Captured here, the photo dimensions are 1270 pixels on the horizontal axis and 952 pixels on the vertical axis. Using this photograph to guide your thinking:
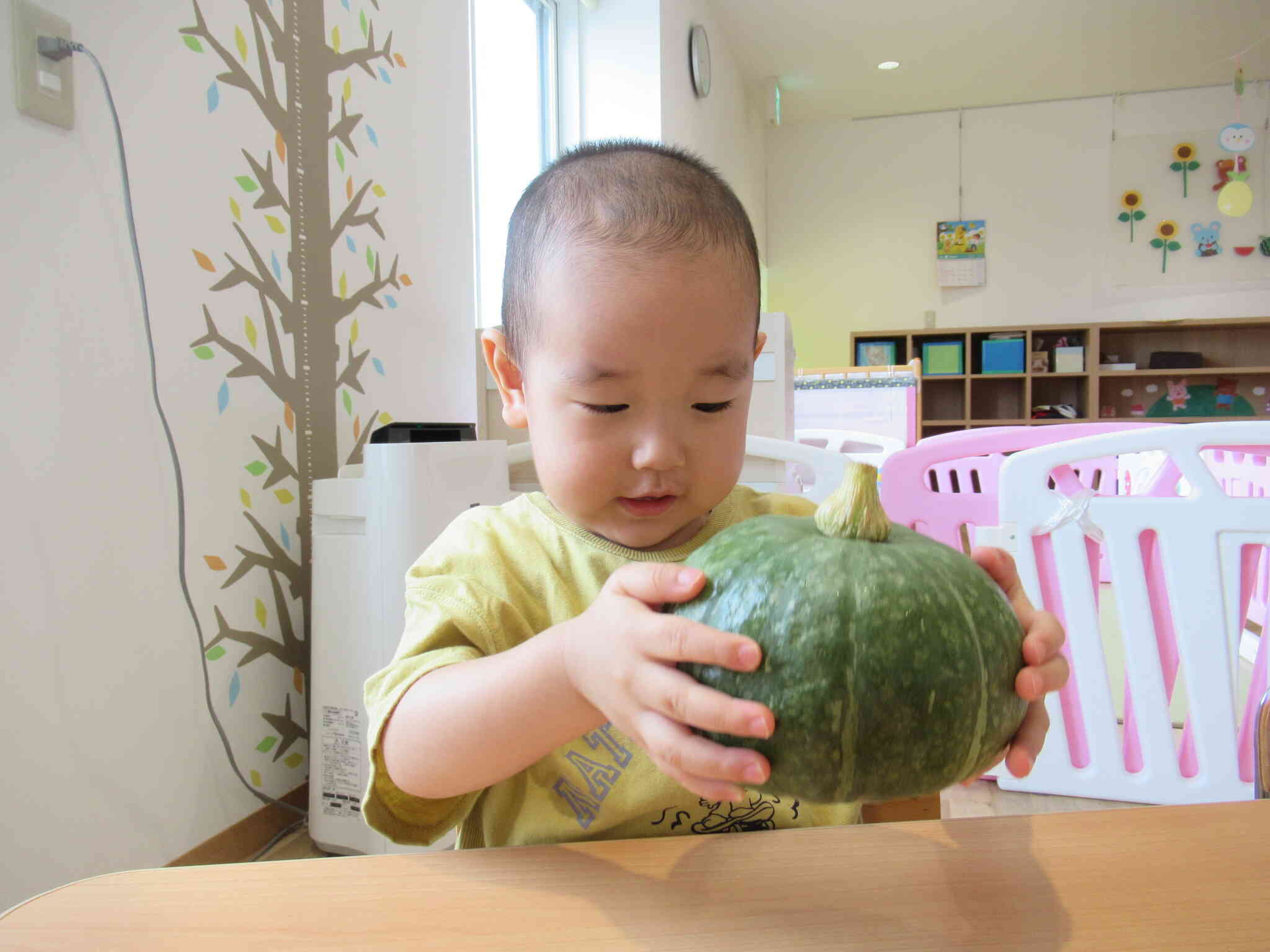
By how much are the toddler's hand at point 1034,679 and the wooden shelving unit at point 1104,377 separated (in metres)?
6.82

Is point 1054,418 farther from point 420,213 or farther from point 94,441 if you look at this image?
point 94,441

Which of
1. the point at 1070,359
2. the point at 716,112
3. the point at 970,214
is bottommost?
the point at 1070,359

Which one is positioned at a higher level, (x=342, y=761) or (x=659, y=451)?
(x=659, y=451)

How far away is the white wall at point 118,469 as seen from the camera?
3.95 ft

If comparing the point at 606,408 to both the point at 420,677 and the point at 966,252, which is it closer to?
the point at 420,677

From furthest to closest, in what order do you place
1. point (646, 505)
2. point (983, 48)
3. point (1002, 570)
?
point (983, 48) < point (646, 505) < point (1002, 570)

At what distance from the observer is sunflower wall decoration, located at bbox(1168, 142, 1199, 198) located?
6656 mm

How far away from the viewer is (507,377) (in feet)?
2.56

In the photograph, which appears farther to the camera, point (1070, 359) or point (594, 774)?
point (1070, 359)

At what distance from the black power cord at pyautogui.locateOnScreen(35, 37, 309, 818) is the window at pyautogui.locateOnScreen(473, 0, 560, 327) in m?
1.35

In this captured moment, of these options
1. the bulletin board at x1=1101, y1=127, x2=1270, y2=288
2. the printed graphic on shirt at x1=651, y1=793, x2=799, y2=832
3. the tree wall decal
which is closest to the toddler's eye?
the printed graphic on shirt at x1=651, y1=793, x2=799, y2=832

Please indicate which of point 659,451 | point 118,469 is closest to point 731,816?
point 659,451

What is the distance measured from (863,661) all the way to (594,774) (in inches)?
15.5

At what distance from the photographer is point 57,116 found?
4.10ft
